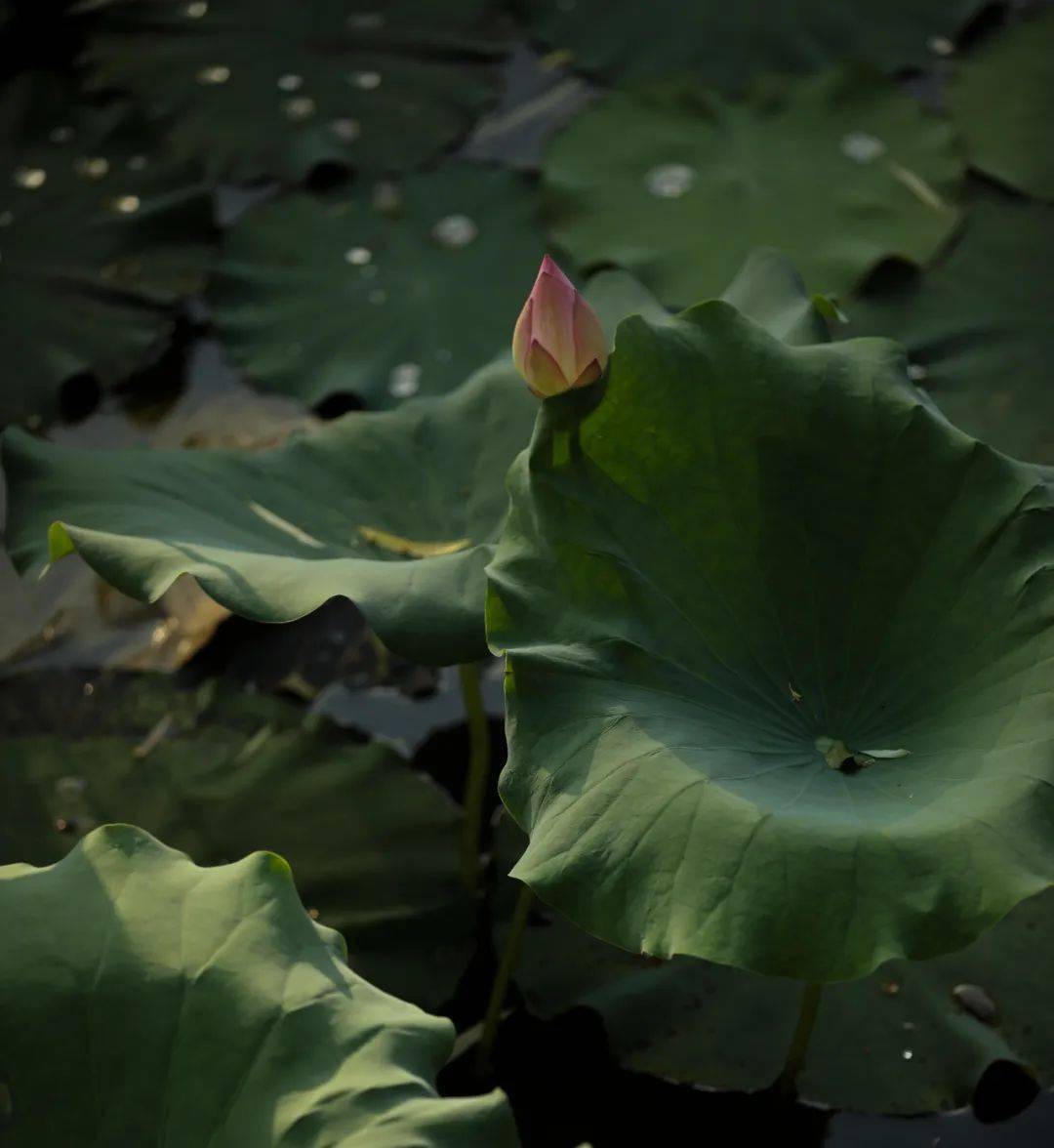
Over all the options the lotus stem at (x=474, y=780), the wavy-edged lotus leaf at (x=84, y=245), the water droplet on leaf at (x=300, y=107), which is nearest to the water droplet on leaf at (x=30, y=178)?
the wavy-edged lotus leaf at (x=84, y=245)

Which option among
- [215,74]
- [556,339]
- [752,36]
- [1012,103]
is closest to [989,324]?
[1012,103]

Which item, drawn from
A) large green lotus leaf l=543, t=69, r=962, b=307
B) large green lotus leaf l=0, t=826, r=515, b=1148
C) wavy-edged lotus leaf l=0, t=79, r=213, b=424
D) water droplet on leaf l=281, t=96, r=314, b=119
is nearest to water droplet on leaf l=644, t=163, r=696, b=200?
large green lotus leaf l=543, t=69, r=962, b=307

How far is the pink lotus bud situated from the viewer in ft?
4.76

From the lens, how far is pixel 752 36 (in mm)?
2928

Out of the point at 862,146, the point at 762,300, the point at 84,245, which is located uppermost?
the point at 762,300

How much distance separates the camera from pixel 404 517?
1.72 metres

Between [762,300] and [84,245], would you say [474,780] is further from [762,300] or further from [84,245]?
[84,245]

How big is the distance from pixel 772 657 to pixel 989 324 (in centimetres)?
127

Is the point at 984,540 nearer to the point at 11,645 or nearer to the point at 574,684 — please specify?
the point at 574,684

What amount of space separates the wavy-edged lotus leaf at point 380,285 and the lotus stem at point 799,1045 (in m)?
1.30

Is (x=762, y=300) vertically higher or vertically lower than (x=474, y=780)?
higher

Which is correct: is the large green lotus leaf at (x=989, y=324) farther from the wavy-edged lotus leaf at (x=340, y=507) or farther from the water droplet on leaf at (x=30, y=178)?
the water droplet on leaf at (x=30, y=178)

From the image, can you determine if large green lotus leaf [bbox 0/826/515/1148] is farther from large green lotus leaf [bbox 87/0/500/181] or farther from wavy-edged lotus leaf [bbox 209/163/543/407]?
large green lotus leaf [bbox 87/0/500/181]

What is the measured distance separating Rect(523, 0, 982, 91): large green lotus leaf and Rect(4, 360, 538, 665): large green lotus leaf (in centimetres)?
135
